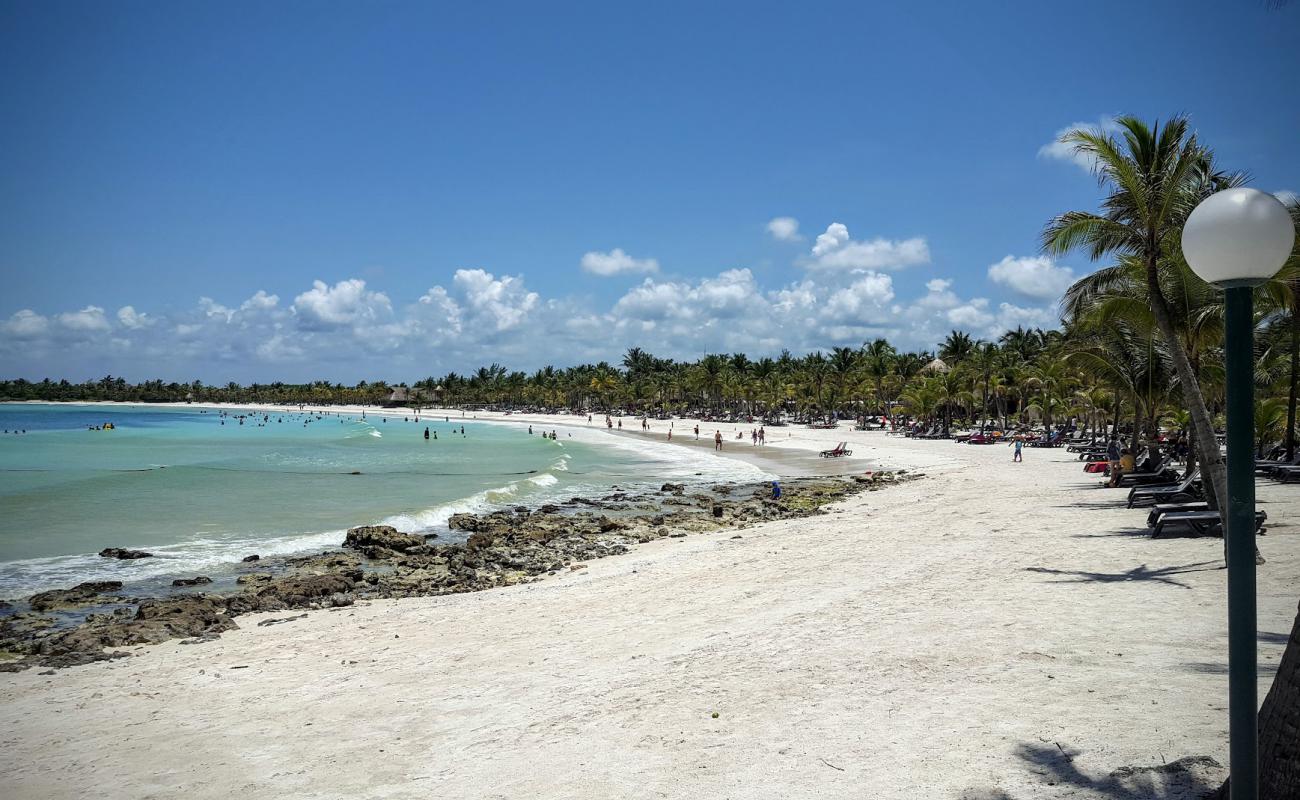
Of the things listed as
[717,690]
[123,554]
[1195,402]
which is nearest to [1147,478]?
[1195,402]

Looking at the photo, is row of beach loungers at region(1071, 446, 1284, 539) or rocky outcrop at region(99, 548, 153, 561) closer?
row of beach loungers at region(1071, 446, 1284, 539)

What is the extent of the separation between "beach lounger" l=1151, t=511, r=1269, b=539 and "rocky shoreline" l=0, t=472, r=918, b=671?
33.8 ft

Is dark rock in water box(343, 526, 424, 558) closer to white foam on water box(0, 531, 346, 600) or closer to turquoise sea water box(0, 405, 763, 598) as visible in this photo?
white foam on water box(0, 531, 346, 600)

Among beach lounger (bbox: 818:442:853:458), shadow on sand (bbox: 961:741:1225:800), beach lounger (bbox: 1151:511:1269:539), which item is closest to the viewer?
shadow on sand (bbox: 961:741:1225:800)

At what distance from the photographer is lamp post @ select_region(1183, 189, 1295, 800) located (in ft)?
8.93

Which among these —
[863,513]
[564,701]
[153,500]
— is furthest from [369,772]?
[153,500]

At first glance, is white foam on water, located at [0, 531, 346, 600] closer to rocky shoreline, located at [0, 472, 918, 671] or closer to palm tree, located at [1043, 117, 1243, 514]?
rocky shoreline, located at [0, 472, 918, 671]

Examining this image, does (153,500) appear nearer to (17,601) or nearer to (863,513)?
(17,601)

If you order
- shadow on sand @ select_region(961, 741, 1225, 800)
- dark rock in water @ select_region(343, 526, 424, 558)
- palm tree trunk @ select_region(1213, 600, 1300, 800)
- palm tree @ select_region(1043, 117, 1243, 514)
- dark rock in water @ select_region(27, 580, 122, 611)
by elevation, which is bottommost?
dark rock in water @ select_region(27, 580, 122, 611)

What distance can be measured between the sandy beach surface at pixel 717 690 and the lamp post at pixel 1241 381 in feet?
6.09

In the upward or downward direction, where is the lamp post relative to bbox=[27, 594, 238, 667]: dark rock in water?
upward

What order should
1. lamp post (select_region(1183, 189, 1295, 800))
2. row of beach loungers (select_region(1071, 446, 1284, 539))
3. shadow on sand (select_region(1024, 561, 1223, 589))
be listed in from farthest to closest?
row of beach loungers (select_region(1071, 446, 1284, 539)), shadow on sand (select_region(1024, 561, 1223, 589)), lamp post (select_region(1183, 189, 1295, 800))

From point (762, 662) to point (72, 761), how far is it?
614 cm

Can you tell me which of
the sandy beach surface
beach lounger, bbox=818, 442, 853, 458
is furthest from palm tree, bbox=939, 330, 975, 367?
the sandy beach surface
